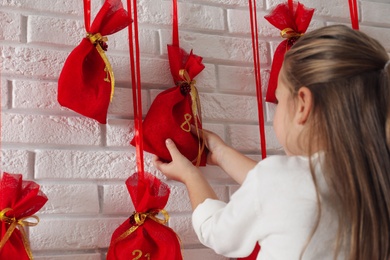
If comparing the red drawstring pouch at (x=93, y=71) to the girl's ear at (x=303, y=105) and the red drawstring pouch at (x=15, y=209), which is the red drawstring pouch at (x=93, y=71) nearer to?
the red drawstring pouch at (x=15, y=209)

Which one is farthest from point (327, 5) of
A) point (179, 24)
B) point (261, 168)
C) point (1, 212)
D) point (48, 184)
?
point (1, 212)

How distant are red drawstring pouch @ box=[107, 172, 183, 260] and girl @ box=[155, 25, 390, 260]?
90 mm

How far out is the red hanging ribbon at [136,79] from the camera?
1181mm

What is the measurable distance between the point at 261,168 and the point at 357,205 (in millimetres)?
154

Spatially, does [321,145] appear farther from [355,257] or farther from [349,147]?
[355,257]

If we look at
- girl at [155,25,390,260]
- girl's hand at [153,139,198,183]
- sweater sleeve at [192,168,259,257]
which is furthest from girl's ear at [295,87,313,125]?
girl's hand at [153,139,198,183]

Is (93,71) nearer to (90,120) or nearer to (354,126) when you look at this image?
(90,120)

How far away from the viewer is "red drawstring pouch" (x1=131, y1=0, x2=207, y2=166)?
3.89 ft

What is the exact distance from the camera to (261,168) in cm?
98

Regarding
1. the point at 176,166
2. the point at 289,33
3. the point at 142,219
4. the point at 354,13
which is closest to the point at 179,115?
the point at 176,166

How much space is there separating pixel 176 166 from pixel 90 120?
0.18m

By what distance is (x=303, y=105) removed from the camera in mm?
1010

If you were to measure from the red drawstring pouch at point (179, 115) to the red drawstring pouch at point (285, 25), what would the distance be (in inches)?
7.4

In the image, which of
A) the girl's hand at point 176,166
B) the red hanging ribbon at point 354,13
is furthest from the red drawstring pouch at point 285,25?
the girl's hand at point 176,166
